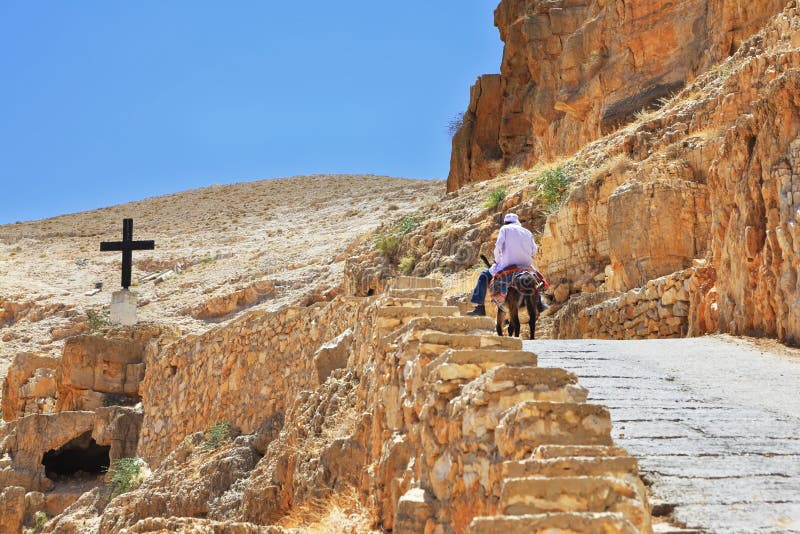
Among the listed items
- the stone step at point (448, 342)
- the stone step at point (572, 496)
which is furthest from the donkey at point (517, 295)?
the stone step at point (572, 496)

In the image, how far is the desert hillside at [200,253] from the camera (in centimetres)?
3484

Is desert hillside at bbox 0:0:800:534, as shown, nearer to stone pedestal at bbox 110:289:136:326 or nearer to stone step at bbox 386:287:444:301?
stone step at bbox 386:287:444:301

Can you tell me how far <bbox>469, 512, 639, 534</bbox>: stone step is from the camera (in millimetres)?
4344

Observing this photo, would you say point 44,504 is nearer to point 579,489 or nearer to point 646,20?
point 579,489

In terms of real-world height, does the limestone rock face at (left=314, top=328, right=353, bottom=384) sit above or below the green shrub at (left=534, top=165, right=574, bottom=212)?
below

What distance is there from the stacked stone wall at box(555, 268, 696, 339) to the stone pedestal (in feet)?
62.2

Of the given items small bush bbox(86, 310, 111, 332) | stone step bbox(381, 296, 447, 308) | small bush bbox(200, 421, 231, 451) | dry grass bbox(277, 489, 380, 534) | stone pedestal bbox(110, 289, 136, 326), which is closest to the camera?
dry grass bbox(277, 489, 380, 534)

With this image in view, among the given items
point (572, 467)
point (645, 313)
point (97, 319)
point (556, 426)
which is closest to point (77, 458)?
point (645, 313)

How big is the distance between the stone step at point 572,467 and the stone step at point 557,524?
0.37 metres

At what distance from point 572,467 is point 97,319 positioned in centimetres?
2905

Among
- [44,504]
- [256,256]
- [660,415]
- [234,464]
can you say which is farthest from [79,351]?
[256,256]

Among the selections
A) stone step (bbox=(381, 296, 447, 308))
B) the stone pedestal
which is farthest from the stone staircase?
the stone pedestal

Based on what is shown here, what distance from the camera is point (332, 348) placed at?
39.1ft

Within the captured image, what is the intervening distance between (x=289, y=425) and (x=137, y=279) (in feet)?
112
